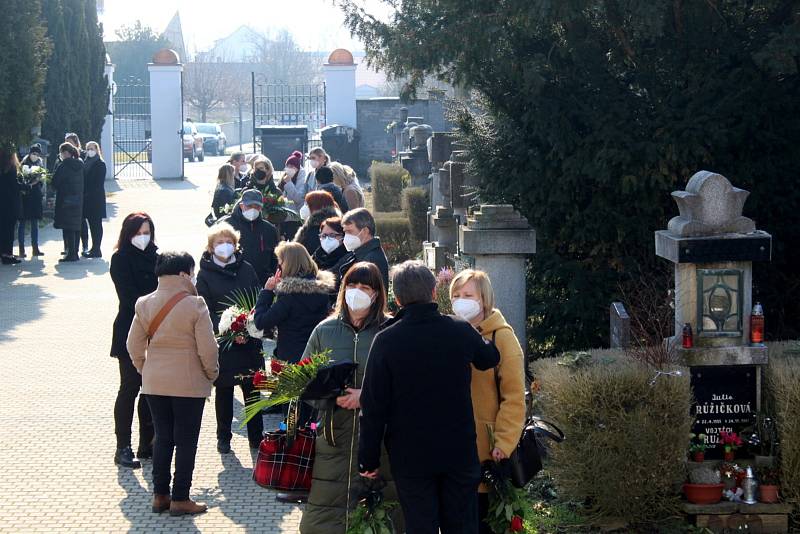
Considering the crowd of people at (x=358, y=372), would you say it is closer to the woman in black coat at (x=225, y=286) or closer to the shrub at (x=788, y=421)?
the woman in black coat at (x=225, y=286)

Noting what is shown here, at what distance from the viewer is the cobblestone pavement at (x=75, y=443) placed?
7.18 meters

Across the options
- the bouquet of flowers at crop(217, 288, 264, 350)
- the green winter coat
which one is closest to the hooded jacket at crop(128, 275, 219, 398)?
the bouquet of flowers at crop(217, 288, 264, 350)

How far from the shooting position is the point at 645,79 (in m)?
10.5

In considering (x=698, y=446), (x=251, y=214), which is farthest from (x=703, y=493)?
(x=251, y=214)

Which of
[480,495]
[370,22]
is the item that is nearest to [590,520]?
[480,495]

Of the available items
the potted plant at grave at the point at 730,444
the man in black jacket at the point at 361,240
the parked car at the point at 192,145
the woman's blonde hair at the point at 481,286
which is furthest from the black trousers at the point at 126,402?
the parked car at the point at 192,145

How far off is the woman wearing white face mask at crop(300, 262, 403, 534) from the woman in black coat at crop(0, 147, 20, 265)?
1286cm

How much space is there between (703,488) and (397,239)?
11.0 meters

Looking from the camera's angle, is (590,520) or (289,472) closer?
(289,472)

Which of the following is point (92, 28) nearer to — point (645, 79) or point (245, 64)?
point (645, 79)

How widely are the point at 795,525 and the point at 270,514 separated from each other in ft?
10.4

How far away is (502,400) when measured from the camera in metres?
5.61

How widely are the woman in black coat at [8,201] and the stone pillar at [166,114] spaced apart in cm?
1533

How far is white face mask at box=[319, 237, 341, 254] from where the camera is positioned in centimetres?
916
